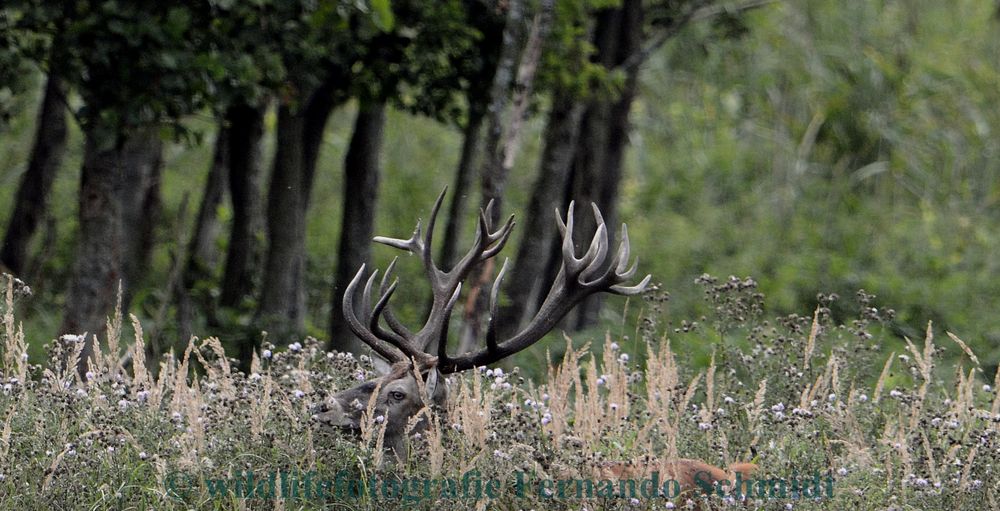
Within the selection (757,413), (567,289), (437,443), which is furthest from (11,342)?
(757,413)

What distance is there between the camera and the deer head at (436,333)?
6699 millimetres

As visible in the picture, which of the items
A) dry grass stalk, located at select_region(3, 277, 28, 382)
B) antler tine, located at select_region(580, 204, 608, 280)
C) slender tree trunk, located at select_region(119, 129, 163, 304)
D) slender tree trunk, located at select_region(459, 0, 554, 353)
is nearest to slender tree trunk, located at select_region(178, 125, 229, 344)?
slender tree trunk, located at select_region(119, 129, 163, 304)

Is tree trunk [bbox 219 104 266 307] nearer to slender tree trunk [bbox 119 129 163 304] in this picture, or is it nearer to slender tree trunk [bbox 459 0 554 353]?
slender tree trunk [bbox 119 129 163 304]

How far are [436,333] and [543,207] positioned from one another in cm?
531

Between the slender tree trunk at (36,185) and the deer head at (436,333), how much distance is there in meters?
7.17

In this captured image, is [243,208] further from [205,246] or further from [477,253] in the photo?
[477,253]

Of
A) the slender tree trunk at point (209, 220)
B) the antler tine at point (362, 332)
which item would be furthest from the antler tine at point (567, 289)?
the slender tree trunk at point (209, 220)

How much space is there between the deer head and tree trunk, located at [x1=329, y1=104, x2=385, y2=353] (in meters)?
4.69

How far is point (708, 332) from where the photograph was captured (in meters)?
12.4

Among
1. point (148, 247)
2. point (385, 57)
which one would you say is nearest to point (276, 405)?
point (385, 57)

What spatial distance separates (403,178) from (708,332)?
10.7 meters

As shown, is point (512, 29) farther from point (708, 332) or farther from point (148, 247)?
point (148, 247)

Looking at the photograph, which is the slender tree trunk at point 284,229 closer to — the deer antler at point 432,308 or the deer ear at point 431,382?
the deer antler at point 432,308

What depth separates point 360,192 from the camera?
12195mm
